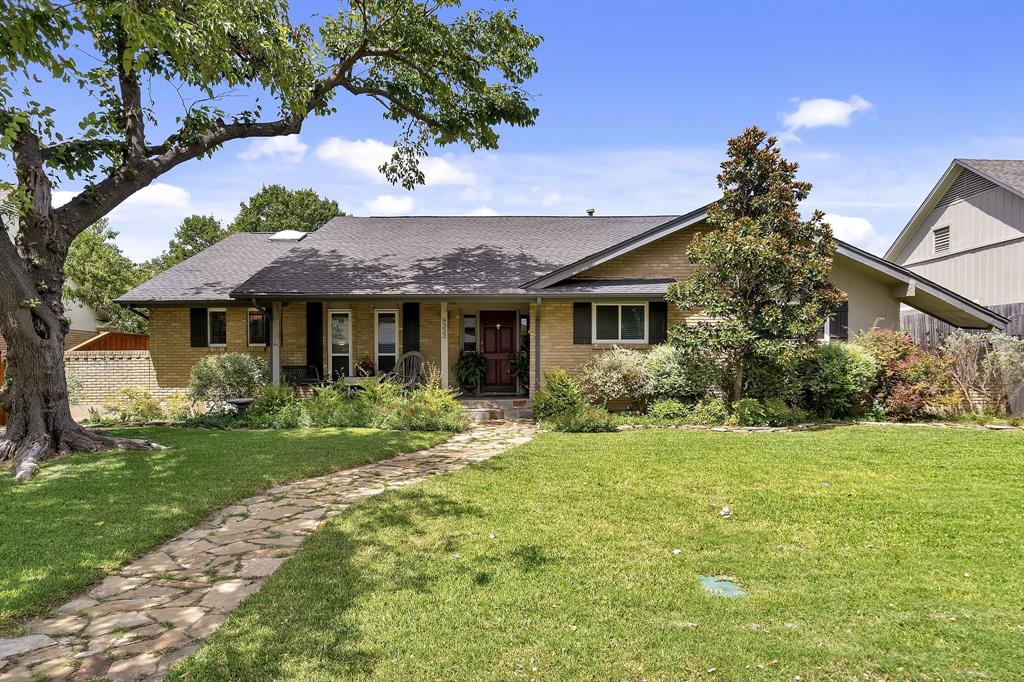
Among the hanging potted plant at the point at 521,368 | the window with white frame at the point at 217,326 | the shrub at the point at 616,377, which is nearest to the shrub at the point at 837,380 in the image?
the shrub at the point at 616,377

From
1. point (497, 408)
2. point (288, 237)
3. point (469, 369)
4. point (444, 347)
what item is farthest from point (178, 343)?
point (497, 408)

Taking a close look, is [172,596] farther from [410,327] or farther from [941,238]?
[941,238]

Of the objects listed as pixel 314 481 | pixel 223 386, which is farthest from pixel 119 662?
pixel 223 386

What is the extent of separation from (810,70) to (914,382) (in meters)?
7.05

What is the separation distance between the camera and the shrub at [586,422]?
1093 centimetres

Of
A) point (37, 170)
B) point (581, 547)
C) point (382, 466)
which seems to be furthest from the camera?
point (37, 170)

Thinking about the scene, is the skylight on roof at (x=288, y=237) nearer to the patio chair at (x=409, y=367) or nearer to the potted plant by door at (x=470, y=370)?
the patio chair at (x=409, y=367)

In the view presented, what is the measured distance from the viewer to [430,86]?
44.9 feet

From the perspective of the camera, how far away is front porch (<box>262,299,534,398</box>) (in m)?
15.4

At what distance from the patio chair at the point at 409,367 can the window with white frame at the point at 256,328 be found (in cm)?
430

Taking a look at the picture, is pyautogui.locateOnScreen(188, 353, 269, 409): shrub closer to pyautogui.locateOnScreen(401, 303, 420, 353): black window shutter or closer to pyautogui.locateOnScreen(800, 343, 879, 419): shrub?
pyautogui.locateOnScreen(401, 303, 420, 353): black window shutter

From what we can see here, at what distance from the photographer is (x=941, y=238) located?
68.1 ft

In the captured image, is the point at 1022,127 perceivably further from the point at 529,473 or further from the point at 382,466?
the point at 382,466

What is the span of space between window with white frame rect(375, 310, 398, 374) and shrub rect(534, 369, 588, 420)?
198 inches
